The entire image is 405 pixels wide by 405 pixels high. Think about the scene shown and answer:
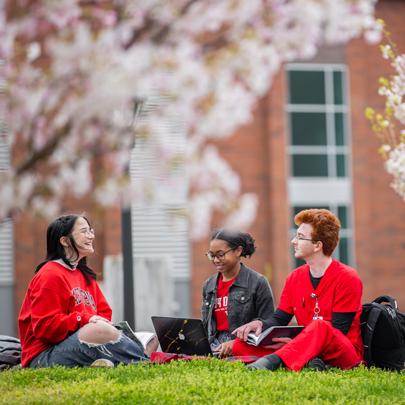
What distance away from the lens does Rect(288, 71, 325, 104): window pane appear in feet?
91.9

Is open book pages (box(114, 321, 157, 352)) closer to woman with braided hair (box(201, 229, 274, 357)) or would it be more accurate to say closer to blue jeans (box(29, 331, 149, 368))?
blue jeans (box(29, 331, 149, 368))

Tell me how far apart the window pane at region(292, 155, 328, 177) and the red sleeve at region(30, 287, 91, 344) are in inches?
807

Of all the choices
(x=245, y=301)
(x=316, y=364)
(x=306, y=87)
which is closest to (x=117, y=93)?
(x=316, y=364)

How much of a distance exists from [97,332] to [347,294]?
2.02 meters

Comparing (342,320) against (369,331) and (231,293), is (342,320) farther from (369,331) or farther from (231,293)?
(231,293)

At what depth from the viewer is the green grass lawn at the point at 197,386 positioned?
6660 mm

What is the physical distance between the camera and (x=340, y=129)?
28.2m

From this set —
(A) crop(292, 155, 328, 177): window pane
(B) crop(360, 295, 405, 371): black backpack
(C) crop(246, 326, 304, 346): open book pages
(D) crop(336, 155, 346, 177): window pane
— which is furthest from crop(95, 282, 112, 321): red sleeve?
(D) crop(336, 155, 346, 177): window pane

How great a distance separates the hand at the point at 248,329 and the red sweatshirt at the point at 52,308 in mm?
1221

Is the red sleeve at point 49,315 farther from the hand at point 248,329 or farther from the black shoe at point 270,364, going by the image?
the black shoe at point 270,364

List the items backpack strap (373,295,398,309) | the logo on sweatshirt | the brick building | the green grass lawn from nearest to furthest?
Answer: 1. the green grass lawn
2. the logo on sweatshirt
3. backpack strap (373,295,398,309)
4. the brick building

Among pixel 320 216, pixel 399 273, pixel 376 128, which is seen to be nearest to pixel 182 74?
pixel 320 216

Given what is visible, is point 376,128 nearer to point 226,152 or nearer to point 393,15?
point 226,152

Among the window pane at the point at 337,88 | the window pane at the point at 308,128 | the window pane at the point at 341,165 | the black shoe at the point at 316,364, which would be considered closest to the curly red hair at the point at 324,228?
the black shoe at the point at 316,364
